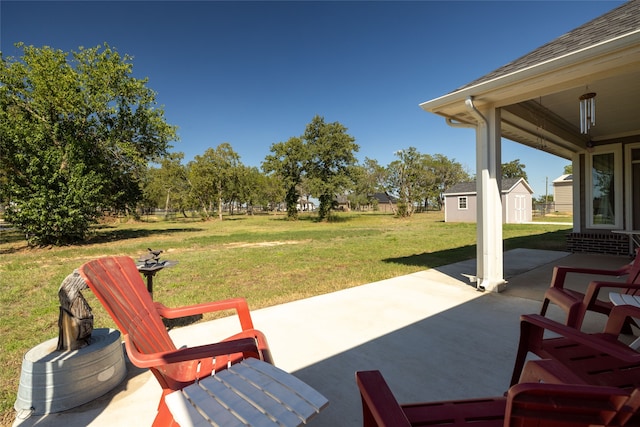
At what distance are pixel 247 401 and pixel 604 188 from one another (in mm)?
10365

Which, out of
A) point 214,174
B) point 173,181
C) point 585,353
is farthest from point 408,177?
point 585,353

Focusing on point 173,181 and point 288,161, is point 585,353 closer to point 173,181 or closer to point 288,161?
point 288,161

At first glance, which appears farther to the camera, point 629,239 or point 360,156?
point 360,156

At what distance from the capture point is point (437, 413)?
1251 millimetres

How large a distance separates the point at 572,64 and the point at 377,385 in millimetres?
4291

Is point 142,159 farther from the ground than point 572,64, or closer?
farther from the ground

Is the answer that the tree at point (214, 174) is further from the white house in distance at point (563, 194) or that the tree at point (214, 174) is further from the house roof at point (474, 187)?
the white house in distance at point (563, 194)

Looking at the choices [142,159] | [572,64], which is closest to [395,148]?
[142,159]

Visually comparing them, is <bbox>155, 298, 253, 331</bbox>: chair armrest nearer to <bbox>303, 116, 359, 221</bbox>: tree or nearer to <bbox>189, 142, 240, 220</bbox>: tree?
<bbox>303, 116, 359, 221</bbox>: tree

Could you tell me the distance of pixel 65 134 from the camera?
43.0 ft

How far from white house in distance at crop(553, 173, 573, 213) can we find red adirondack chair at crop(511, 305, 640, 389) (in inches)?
1509

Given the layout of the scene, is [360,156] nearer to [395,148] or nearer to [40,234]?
[395,148]

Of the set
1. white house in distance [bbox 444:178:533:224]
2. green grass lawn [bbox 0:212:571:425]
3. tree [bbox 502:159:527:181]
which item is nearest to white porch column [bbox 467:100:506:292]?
green grass lawn [bbox 0:212:571:425]

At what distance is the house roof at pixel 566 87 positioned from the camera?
3.33 m
